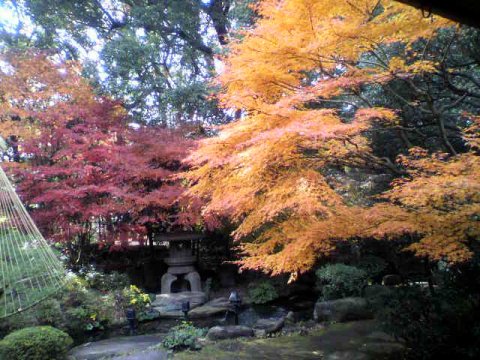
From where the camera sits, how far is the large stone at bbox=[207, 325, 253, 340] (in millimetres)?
6109

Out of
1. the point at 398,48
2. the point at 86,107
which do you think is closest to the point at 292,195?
the point at 398,48

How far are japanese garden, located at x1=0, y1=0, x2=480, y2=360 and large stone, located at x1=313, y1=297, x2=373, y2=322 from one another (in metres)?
0.03

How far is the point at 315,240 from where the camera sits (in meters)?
4.70

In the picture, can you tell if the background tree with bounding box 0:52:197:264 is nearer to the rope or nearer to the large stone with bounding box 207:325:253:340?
the rope

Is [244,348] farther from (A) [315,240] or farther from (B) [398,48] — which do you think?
(B) [398,48]

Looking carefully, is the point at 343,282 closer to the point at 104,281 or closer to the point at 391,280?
the point at 391,280

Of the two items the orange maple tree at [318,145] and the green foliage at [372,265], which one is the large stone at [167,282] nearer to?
the green foliage at [372,265]

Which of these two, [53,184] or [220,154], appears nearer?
[220,154]

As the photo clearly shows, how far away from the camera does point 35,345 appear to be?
4.95 m

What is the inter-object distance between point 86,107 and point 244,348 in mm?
6690

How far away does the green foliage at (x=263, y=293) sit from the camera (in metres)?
9.19

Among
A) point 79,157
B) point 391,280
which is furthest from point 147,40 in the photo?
point 391,280

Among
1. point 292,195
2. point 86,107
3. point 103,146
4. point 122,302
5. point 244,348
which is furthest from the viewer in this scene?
point 86,107

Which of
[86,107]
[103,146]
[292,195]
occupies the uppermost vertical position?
[86,107]
